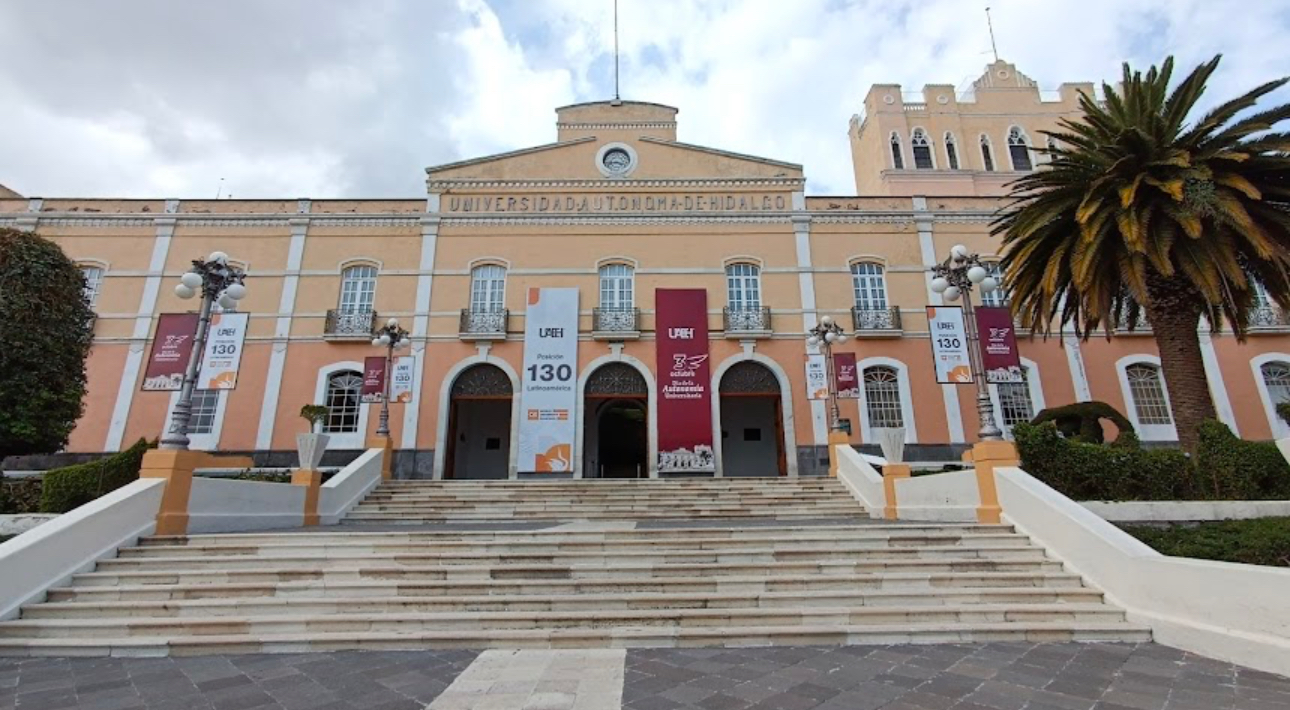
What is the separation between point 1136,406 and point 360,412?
70.7 ft

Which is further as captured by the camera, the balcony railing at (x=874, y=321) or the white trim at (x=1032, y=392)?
the balcony railing at (x=874, y=321)

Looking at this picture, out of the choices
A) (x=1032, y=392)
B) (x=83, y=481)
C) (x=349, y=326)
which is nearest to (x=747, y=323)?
(x=1032, y=392)

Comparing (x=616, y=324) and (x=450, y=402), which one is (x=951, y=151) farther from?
(x=450, y=402)

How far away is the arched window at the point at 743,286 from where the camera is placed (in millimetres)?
17172

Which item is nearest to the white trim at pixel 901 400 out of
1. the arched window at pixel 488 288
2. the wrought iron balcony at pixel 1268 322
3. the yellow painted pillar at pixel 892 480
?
the yellow painted pillar at pixel 892 480

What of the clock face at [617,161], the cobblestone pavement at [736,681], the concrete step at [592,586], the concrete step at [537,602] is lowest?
the cobblestone pavement at [736,681]

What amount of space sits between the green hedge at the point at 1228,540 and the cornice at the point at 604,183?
44.9 feet

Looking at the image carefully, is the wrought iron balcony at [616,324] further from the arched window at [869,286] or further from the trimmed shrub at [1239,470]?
the trimmed shrub at [1239,470]

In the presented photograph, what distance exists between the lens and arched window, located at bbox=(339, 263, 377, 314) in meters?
17.0

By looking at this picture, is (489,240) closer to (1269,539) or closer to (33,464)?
(33,464)

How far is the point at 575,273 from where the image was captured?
56.7ft

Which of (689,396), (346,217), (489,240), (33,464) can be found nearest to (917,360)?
(689,396)

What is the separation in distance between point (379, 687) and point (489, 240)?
1525 cm

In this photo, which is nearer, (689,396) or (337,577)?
(337,577)
